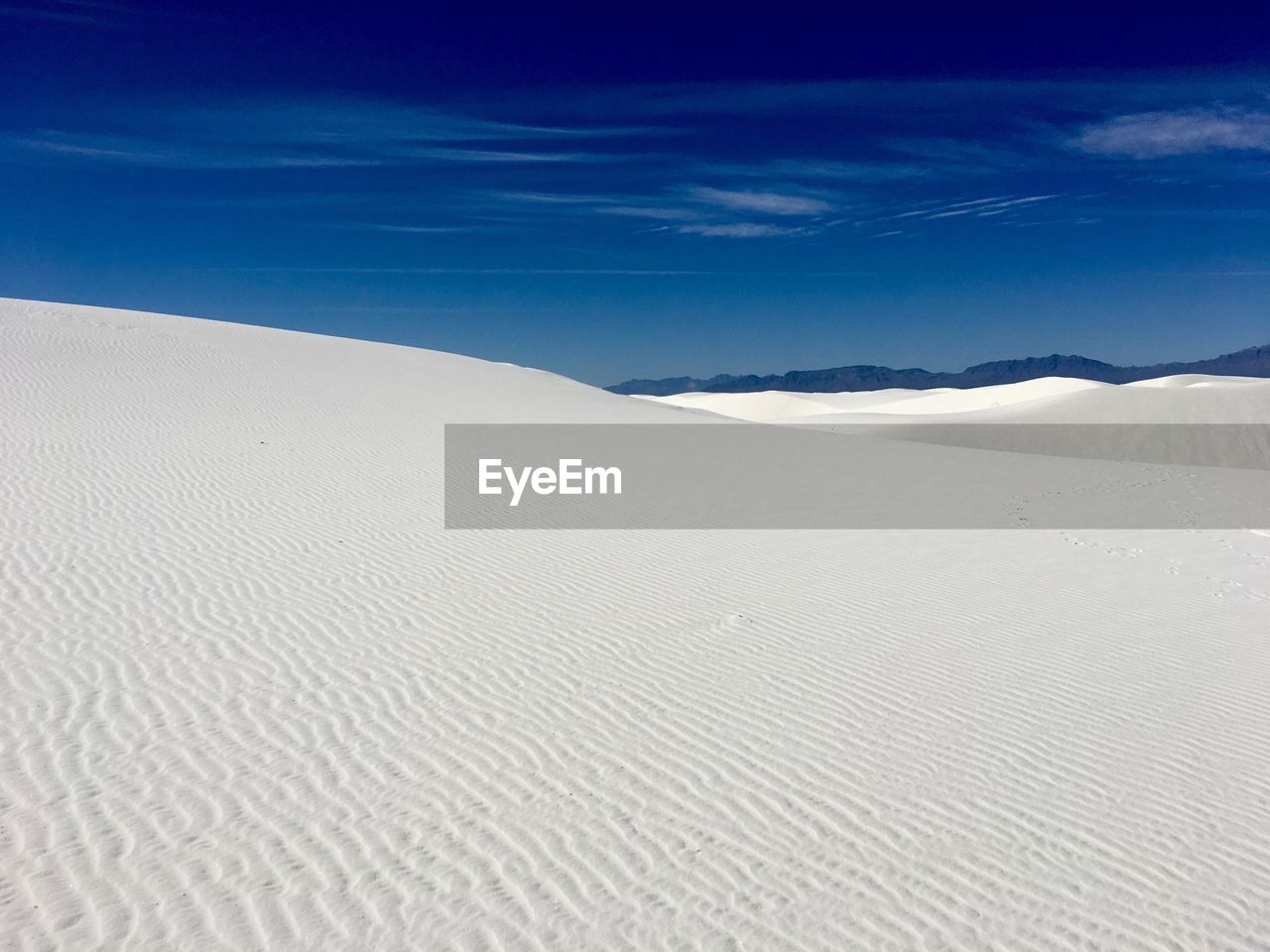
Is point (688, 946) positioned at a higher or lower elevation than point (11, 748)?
lower

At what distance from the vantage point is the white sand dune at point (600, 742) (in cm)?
376

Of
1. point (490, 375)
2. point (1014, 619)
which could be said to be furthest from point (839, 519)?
point (490, 375)

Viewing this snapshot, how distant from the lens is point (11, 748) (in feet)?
15.4

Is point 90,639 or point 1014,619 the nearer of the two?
point 90,639

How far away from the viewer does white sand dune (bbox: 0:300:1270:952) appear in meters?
3.76

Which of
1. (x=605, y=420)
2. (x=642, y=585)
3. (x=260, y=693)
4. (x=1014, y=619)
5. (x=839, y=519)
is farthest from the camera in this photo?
(x=605, y=420)

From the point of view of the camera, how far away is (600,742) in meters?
5.34

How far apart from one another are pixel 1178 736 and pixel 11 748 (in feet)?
23.0

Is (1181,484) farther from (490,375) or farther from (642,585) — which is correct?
(490,375)

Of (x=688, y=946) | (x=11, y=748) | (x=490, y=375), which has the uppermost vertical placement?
(x=490, y=375)

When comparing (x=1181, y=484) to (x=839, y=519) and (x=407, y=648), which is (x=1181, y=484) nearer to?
(x=839, y=519)

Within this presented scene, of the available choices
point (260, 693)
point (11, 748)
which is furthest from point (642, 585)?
point (11, 748)

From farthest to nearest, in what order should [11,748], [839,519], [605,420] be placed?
1. [605,420]
2. [839,519]
3. [11,748]

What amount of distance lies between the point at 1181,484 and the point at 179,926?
23522 millimetres
